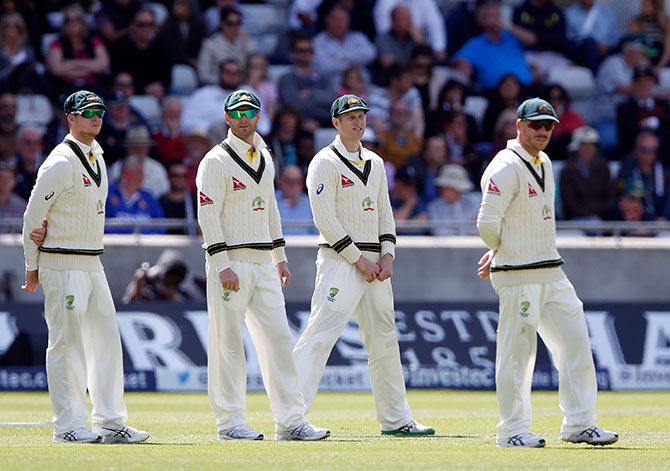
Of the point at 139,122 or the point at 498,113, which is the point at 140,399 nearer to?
the point at 139,122

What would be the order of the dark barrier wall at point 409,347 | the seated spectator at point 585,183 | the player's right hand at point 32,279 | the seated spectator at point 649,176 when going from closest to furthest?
1. the player's right hand at point 32,279
2. the dark barrier wall at point 409,347
3. the seated spectator at point 585,183
4. the seated spectator at point 649,176

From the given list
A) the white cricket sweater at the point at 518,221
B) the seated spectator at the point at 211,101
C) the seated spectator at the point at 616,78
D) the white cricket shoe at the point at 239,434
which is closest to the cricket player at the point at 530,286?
the white cricket sweater at the point at 518,221

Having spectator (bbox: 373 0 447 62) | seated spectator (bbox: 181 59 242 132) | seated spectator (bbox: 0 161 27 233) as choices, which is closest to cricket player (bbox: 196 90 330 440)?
seated spectator (bbox: 0 161 27 233)

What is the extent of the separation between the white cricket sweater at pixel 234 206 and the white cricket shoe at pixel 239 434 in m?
1.19

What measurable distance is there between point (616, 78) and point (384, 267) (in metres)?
12.9

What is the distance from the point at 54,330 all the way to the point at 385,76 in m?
11.8

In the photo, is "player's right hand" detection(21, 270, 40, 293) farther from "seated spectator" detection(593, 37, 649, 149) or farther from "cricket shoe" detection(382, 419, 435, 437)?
"seated spectator" detection(593, 37, 649, 149)

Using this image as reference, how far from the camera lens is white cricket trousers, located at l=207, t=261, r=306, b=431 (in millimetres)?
9078

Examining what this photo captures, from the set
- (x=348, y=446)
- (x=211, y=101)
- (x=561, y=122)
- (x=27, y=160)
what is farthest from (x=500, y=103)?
(x=348, y=446)

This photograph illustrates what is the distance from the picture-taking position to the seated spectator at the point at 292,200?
17000 mm

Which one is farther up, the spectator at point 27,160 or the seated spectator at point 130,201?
the spectator at point 27,160

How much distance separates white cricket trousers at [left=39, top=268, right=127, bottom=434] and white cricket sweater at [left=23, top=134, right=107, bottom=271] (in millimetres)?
105

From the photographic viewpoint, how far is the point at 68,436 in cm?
869

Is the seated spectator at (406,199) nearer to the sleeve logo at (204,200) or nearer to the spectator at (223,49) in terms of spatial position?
the spectator at (223,49)
